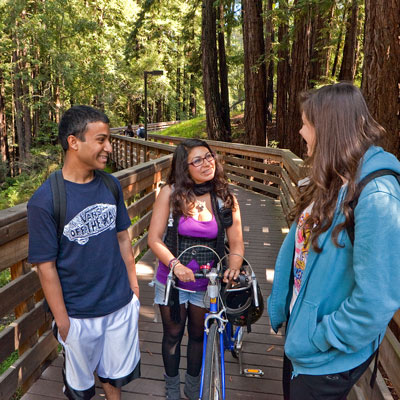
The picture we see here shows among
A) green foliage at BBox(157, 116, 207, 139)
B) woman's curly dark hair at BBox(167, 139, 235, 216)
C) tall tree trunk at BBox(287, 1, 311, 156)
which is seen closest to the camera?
woman's curly dark hair at BBox(167, 139, 235, 216)

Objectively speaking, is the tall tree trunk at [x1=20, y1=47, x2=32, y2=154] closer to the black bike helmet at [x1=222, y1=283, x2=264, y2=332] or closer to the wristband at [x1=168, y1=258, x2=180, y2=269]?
the wristband at [x1=168, y1=258, x2=180, y2=269]

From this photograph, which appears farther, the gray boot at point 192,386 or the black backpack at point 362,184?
the gray boot at point 192,386

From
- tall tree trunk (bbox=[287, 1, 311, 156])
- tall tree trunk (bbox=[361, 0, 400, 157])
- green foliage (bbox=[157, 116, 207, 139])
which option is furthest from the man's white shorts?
green foliage (bbox=[157, 116, 207, 139])

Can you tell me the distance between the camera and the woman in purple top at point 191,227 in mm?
2621

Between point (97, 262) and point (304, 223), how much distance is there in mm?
1108

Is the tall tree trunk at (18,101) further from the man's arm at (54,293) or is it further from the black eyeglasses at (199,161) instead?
the man's arm at (54,293)

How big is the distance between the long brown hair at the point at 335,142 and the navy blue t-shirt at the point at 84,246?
3.73ft

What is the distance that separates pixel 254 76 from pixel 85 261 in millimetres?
10332

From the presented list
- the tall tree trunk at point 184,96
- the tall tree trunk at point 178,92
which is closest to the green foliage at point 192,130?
the tall tree trunk at point 184,96

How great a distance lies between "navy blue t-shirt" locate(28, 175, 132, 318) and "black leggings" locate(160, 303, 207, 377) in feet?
1.64

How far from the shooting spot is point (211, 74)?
14.2 meters

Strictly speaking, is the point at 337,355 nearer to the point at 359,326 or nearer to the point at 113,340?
the point at 359,326

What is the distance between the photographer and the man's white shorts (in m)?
2.17

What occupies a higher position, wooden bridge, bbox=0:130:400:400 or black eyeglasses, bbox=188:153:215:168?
black eyeglasses, bbox=188:153:215:168
